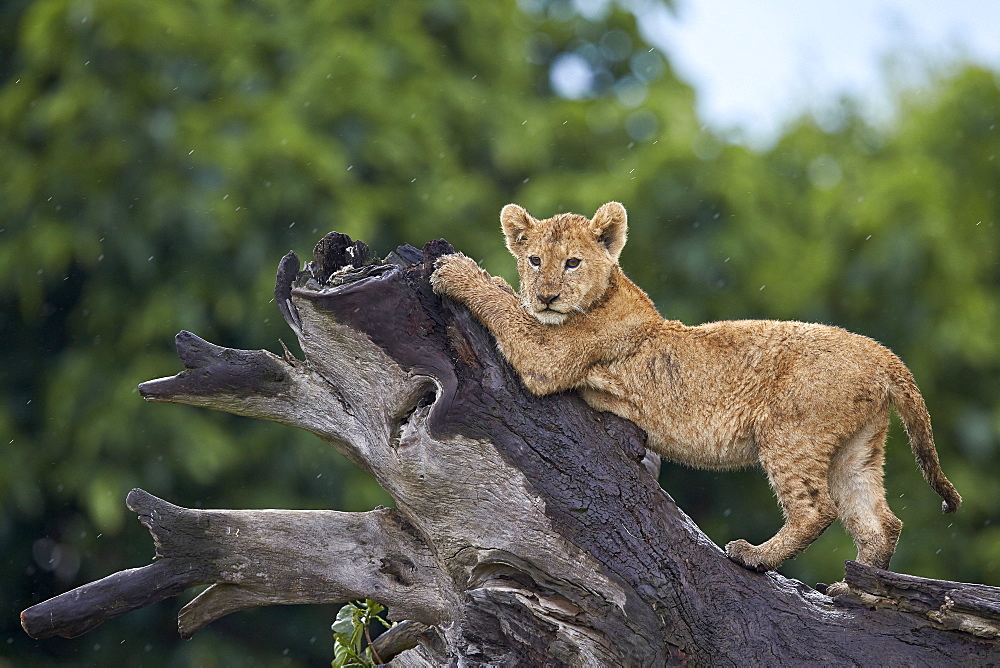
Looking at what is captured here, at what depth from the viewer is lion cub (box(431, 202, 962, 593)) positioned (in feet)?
18.0

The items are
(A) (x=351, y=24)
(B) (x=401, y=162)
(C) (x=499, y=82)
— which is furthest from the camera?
(C) (x=499, y=82)

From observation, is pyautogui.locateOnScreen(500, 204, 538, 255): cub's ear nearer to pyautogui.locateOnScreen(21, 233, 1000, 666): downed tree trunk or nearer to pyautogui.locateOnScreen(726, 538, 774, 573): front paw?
pyautogui.locateOnScreen(21, 233, 1000, 666): downed tree trunk

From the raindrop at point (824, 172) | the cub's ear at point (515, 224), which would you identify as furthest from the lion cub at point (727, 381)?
the raindrop at point (824, 172)

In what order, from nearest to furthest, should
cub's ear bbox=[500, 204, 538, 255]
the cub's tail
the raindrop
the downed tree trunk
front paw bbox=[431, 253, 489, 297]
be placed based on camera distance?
the downed tree trunk → the cub's tail → front paw bbox=[431, 253, 489, 297] → cub's ear bbox=[500, 204, 538, 255] → the raindrop

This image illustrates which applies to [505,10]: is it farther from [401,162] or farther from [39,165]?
[39,165]

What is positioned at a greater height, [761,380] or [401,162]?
[761,380]

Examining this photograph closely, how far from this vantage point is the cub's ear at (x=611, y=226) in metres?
6.03

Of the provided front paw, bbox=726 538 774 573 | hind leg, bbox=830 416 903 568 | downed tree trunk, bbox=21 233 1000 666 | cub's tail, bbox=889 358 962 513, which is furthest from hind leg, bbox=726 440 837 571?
cub's tail, bbox=889 358 962 513

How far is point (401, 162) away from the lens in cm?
1152

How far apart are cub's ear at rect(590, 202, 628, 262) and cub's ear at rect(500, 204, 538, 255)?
391 mm

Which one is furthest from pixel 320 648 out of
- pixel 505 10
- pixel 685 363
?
pixel 505 10

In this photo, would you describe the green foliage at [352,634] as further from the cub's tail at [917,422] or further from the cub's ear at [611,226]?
the cub's tail at [917,422]

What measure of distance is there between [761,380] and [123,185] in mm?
7582

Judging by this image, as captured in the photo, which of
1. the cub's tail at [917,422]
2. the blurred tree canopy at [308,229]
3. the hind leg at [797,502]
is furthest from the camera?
the blurred tree canopy at [308,229]
